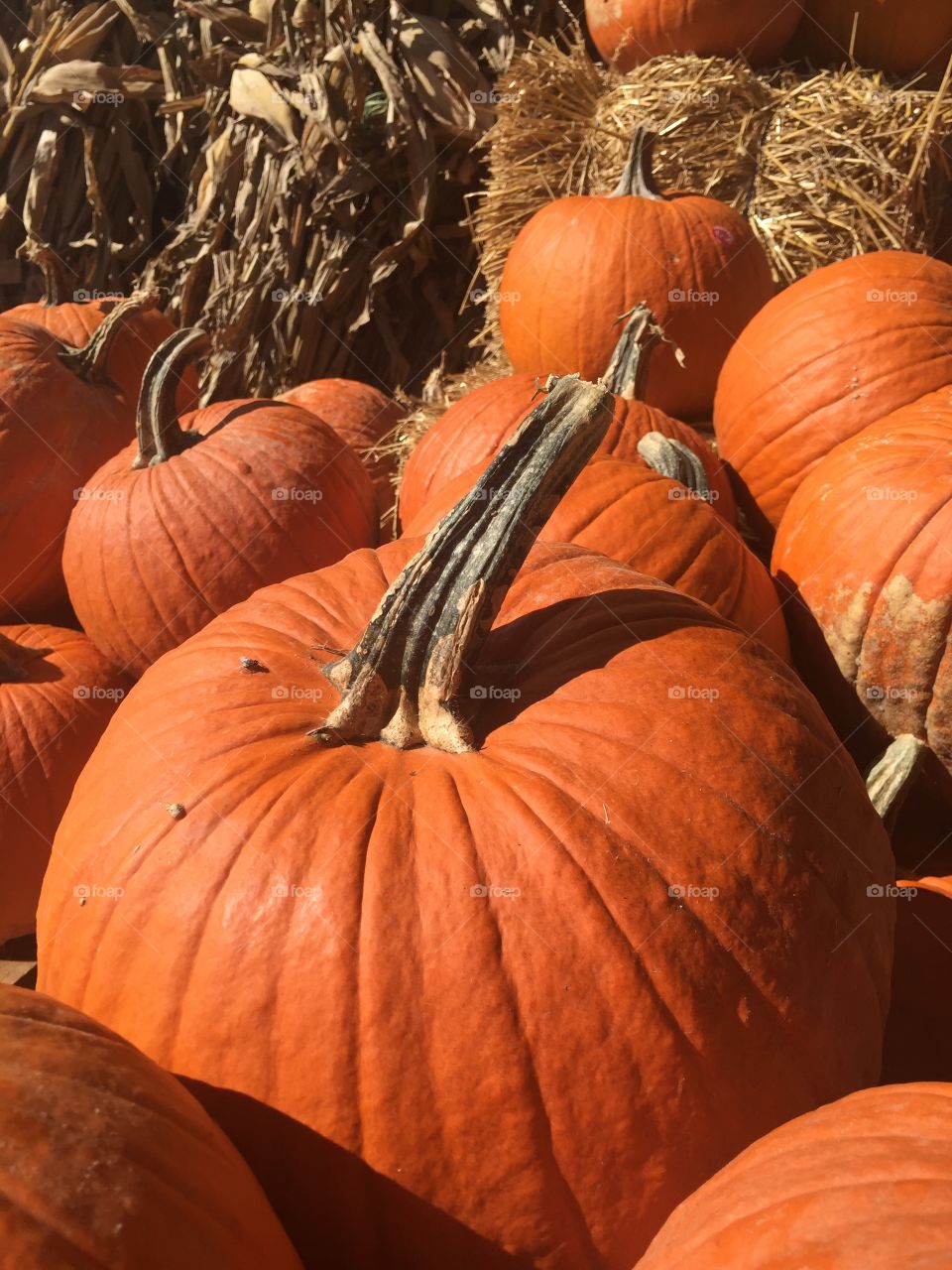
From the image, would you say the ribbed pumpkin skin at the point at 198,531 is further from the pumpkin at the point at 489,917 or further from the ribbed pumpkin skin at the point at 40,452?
the pumpkin at the point at 489,917

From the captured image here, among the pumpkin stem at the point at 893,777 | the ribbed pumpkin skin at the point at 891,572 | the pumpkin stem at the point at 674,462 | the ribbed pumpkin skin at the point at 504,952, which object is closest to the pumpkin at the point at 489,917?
the ribbed pumpkin skin at the point at 504,952

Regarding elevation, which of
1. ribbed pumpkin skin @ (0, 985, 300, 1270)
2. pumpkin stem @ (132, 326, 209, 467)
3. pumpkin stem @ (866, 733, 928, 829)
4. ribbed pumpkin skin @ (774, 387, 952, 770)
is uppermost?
pumpkin stem @ (132, 326, 209, 467)

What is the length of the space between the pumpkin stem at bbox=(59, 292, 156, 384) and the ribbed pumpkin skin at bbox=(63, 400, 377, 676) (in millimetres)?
605

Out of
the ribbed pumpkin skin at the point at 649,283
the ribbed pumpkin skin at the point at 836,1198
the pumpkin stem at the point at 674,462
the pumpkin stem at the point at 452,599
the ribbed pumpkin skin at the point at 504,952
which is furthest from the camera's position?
the ribbed pumpkin skin at the point at 649,283

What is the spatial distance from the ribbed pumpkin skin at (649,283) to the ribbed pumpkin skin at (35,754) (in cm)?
205

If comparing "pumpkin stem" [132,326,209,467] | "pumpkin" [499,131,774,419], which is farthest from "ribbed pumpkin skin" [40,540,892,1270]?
"pumpkin" [499,131,774,419]

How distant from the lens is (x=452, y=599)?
4.60 feet

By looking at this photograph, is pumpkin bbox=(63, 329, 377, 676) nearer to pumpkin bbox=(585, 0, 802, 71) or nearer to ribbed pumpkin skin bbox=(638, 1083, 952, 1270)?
ribbed pumpkin skin bbox=(638, 1083, 952, 1270)

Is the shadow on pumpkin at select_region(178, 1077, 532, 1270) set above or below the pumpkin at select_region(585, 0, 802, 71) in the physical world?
below

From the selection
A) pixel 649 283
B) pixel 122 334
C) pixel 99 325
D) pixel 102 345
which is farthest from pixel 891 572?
pixel 122 334

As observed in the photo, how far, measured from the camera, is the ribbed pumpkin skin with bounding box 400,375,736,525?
2.81 meters

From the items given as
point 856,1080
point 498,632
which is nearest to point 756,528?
point 498,632

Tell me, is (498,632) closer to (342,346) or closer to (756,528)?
(756,528)

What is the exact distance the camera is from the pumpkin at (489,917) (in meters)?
1.20
